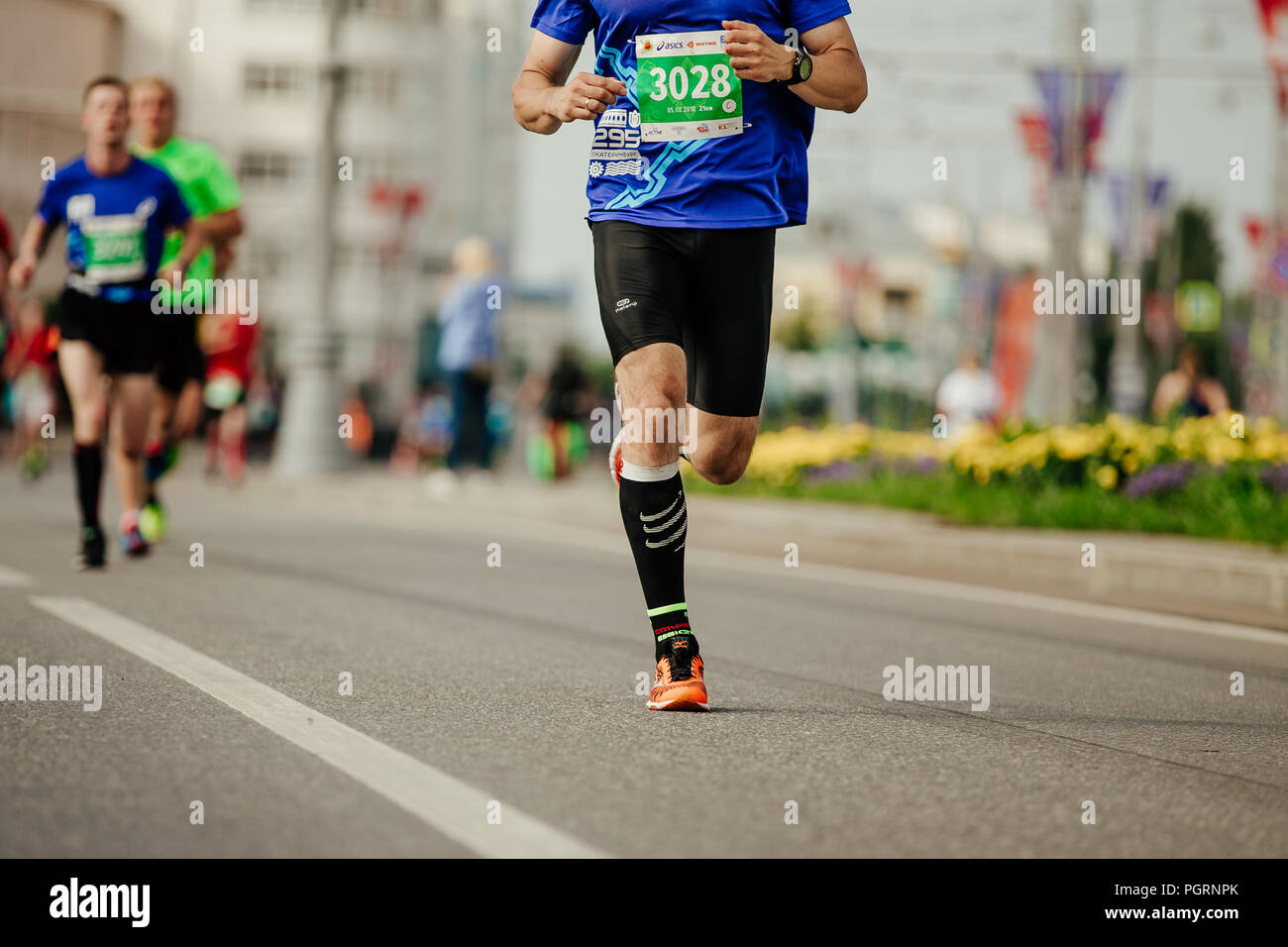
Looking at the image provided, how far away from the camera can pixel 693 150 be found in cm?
534

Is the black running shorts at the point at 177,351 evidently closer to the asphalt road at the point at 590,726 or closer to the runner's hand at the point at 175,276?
the runner's hand at the point at 175,276

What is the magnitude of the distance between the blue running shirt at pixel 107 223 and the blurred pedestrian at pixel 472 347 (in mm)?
8186

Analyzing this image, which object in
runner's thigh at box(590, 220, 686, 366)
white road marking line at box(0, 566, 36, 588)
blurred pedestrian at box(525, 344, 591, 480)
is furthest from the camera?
blurred pedestrian at box(525, 344, 591, 480)

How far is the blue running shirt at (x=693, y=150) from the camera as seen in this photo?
533 cm

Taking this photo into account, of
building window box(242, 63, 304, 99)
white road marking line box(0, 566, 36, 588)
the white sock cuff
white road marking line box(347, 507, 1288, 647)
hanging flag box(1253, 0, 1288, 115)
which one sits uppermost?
building window box(242, 63, 304, 99)

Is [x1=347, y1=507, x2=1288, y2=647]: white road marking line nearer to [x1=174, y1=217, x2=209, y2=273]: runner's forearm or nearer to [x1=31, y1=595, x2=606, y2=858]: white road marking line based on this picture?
[x1=174, y1=217, x2=209, y2=273]: runner's forearm

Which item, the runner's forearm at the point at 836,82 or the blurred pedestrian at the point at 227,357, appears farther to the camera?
the blurred pedestrian at the point at 227,357

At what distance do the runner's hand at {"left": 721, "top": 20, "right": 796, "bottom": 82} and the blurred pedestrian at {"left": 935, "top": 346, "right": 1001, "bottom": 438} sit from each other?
15.4 metres

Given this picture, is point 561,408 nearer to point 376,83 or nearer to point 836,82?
point 836,82

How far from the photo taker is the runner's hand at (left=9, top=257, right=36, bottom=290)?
9031 millimetres

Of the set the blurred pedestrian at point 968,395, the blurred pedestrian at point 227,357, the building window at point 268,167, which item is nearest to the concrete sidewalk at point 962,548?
the blurred pedestrian at point 227,357

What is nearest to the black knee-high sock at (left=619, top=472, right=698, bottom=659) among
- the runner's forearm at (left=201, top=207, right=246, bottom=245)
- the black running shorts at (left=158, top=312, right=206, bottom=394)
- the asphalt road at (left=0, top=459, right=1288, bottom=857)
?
the asphalt road at (left=0, top=459, right=1288, bottom=857)

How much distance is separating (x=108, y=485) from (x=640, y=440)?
1469cm
